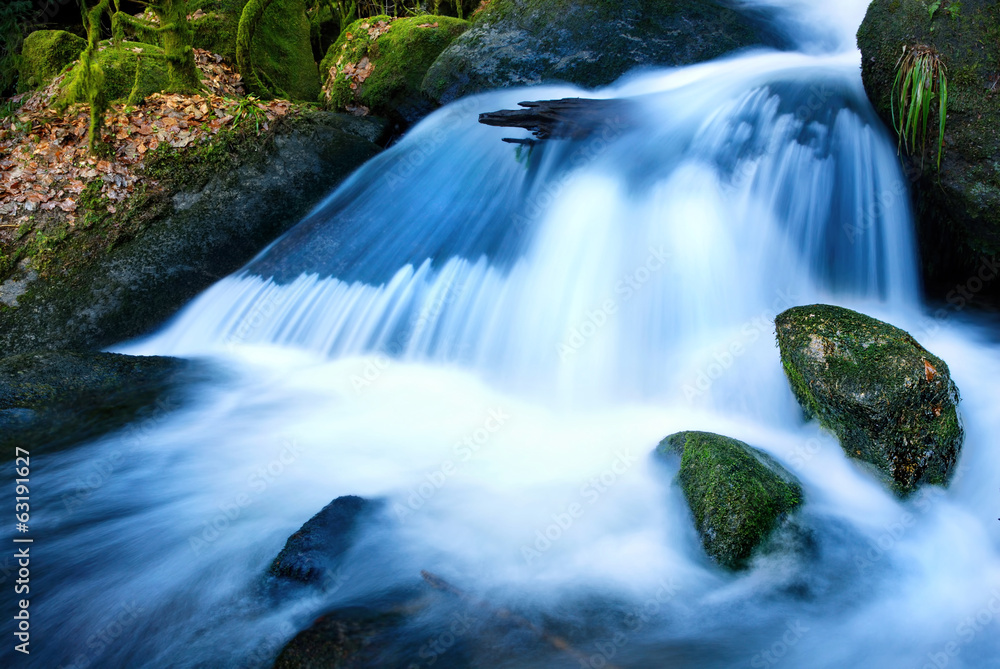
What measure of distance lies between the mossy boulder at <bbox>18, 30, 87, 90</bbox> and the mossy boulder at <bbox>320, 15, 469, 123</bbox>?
3264 mm

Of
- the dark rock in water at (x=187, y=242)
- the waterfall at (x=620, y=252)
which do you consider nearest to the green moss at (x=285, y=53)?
the dark rock in water at (x=187, y=242)

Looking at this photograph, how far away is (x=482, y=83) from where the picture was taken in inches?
307

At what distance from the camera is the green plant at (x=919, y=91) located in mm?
4516

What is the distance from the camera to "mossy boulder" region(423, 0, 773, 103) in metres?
7.50

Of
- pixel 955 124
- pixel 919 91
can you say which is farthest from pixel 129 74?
pixel 955 124

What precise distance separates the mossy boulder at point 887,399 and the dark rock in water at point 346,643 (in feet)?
8.11

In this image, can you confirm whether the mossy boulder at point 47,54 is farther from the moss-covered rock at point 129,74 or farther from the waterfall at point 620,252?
the waterfall at point 620,252

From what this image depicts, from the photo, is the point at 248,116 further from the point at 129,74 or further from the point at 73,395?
the point at 73,395

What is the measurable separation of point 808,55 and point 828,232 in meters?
3.42

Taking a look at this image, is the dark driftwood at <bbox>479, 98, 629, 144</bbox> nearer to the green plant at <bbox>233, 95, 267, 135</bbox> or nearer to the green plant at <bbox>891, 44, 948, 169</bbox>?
the green plant at <bbox>891, 44, 948, 169</bbox>

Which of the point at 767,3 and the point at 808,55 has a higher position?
the point at 767,3

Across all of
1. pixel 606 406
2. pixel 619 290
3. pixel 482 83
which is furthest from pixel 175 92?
pixel 606 406

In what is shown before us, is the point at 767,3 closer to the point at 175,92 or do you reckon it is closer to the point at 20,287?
the point at 175,92

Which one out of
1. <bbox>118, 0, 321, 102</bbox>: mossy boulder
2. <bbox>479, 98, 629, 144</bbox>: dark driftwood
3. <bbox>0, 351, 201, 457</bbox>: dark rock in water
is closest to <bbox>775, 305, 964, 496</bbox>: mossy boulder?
<bbox>479, 98, 629, 144</bbox>: dark driftwood
